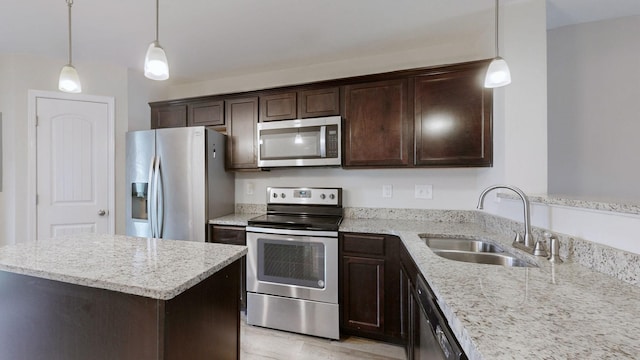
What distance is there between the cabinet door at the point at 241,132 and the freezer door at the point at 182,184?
0.34 metres

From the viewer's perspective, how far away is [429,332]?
1.04 metres

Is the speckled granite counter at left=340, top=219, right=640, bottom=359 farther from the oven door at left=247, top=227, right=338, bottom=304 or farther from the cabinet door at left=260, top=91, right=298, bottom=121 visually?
the cabinet door at left=260, top=91, right=298, bottom=121

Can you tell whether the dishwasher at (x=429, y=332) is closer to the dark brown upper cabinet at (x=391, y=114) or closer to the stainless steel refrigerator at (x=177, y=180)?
the dark brown upper cabinet at (x=391, y=114)

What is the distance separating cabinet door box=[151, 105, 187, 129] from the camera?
2705mm

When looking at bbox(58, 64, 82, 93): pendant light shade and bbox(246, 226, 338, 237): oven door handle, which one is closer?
bbox(58, 64, 82, 93): pendant light shade

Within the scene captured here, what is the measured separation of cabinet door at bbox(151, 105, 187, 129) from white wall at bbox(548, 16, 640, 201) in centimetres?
331

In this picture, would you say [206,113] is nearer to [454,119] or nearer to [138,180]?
[138,180]

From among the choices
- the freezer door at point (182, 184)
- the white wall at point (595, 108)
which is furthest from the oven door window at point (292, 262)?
the white wall at point (595, 108)

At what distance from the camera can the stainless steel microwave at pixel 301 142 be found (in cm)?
221

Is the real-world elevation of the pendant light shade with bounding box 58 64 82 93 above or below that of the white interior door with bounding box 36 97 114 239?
above

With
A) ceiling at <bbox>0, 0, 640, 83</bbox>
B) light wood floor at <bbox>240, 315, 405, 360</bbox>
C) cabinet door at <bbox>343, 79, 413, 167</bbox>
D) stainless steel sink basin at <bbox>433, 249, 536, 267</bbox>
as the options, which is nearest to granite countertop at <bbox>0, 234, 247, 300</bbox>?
light wood floor at <bbox>240, 315, 405, 360</bbox>

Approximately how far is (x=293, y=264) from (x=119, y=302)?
134cm

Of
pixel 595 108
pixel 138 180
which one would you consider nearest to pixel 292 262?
pixel 138 180

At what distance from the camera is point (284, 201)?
102 inches
